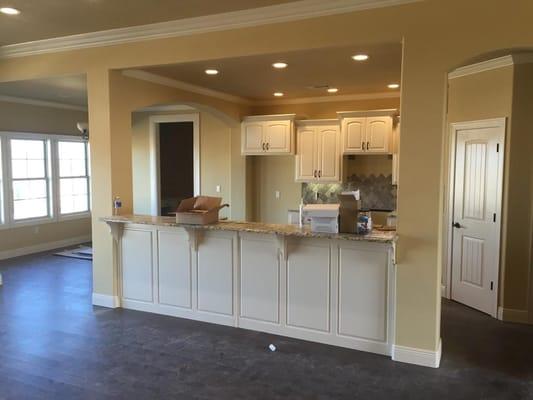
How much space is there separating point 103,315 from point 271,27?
10.7 ft

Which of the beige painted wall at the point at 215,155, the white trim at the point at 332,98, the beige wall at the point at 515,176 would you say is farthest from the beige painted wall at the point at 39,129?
the beige wall at the point at 515,176

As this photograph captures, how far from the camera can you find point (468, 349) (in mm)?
3822

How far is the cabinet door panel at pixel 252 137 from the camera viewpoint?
709cm

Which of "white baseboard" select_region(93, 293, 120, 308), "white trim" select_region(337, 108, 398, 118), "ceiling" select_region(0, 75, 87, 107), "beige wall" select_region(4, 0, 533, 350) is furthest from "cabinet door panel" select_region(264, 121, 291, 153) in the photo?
"white baseboard" select_region(93, 293, 120, 308)

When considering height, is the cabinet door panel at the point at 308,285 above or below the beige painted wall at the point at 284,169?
below

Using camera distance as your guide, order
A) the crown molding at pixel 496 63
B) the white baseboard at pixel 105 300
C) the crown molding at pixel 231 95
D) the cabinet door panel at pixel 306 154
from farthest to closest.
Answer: the cabinet door panel at pixel 306 154
the crown molding at pixel 231 95
the white baseboard at pixel 105 300
the crown molding at pixel 496 63

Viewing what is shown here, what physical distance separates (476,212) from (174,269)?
3.32 m

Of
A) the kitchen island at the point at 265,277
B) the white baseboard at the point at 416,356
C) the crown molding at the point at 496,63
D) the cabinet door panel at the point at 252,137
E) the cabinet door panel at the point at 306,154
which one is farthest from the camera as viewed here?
the cabinet door panel at the point at 252,137

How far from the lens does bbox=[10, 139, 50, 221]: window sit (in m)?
7.52

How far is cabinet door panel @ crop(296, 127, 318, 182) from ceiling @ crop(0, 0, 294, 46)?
10.7ft

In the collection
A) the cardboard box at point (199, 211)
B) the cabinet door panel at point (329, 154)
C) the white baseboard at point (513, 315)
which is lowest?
the white baseboard at point (513, 315)

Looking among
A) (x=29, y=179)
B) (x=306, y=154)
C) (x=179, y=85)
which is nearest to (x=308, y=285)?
(x=179, y=85)

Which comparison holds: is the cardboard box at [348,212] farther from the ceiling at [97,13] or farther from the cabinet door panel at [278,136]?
the cabinet door panel at [278,136]

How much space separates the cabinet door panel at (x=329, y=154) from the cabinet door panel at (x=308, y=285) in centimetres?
303
